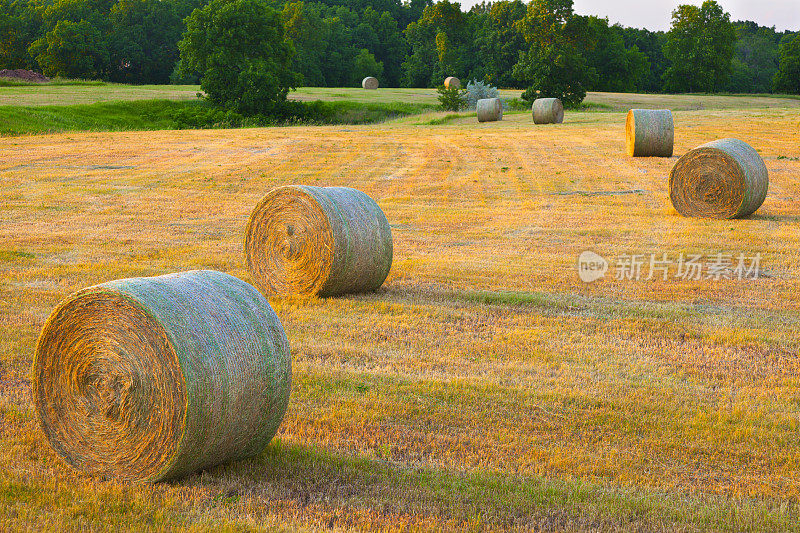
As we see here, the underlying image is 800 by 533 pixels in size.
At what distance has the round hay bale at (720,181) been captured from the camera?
17031 millimetres

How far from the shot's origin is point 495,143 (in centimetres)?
3400

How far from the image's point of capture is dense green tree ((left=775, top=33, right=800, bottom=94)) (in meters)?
88.2

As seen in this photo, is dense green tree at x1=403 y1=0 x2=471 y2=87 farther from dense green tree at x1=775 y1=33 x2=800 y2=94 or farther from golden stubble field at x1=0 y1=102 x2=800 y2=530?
golden stubble field at x1=0 y1=102 x2=800 y2=530

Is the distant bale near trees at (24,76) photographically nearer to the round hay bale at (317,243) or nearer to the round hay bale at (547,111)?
the round hay bale at (547,111)

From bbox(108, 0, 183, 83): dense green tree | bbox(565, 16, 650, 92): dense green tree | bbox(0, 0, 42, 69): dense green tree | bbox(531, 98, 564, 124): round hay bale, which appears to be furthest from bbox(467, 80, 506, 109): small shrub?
bbox(0, 0, 42, 69): dense green tree

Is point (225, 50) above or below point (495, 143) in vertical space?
above

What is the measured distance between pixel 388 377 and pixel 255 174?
1927 centimetres

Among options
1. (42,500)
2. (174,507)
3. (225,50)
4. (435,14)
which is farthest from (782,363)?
(435,14)

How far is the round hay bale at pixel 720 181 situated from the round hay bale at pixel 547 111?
2707cm

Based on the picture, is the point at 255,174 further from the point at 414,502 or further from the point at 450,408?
the point at 414,502

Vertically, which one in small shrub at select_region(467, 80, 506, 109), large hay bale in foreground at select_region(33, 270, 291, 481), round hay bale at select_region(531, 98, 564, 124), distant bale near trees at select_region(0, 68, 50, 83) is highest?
distant bale near trees at select_region(0, 68, 50, 83)

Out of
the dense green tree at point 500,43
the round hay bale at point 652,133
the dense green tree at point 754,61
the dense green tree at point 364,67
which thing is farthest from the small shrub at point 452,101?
the dense green tree at point 754,61

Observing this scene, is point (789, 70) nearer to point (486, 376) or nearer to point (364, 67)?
point (364, 67)

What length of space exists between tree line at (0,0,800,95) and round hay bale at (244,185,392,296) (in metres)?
51.4
